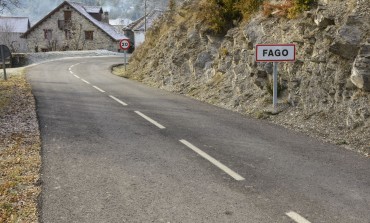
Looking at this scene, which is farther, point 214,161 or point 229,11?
point 229,11

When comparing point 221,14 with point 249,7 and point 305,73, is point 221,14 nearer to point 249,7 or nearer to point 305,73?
point 249,7

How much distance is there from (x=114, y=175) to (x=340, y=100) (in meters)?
6.67

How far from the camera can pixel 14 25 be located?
264 feet

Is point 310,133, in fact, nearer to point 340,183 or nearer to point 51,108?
point 340,183

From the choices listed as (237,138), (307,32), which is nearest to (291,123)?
(237,138)

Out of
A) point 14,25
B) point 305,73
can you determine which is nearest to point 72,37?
point 14,25

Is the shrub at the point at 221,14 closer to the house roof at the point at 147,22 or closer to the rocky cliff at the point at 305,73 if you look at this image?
the rocky cliff at the point at 305,73

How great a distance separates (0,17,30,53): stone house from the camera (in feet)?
248

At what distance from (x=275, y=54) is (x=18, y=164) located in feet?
26.2

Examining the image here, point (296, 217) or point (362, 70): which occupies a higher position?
point (362, 70)

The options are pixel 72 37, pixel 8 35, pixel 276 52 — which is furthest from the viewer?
pixel 8 35

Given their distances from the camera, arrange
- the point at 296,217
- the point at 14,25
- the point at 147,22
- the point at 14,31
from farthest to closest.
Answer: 1. the point at 14,25
2. the point at 14,31
3. the point at 147,22
4. the point at 296,217

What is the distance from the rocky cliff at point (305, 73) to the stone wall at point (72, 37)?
48858 millimetres

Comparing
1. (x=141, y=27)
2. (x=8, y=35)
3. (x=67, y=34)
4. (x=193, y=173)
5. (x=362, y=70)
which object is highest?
(x=141, y=27)
